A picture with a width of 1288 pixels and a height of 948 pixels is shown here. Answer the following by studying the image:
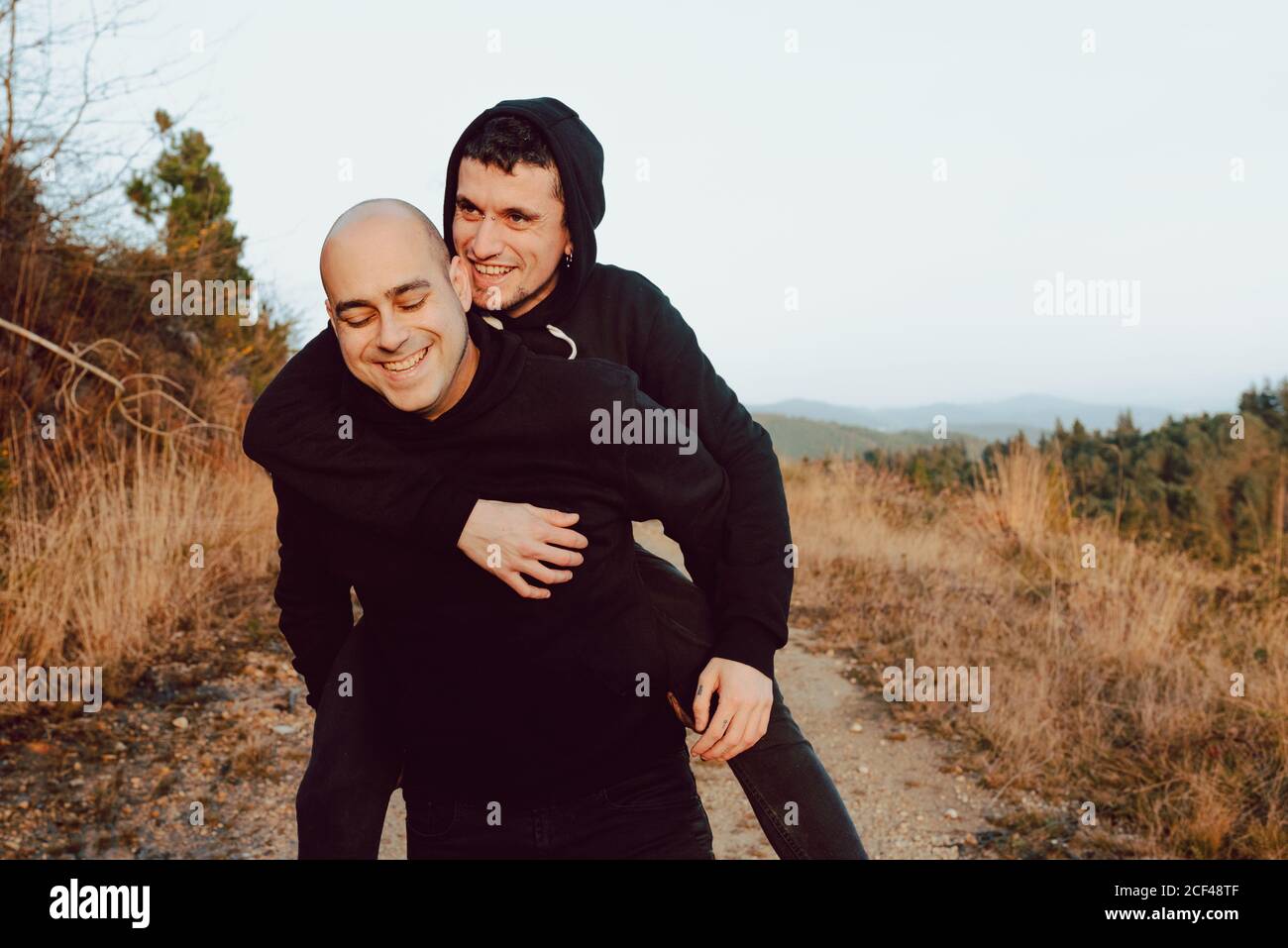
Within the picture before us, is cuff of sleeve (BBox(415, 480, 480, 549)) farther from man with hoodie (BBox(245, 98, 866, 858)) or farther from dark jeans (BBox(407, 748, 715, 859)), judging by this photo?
dark jeans (BBox(407, 748, 715, 859))

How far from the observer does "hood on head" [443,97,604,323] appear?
238 cm

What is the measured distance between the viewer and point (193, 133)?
1728 cm

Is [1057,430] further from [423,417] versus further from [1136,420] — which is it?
[423,417]

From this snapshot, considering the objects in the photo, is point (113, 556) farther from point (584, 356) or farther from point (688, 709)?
point (688, 709)

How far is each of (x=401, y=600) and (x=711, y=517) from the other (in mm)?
658

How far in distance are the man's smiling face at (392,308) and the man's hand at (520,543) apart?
0.78ft

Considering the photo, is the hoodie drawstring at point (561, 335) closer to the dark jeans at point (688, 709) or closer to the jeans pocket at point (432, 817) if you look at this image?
the dark jeans at point (688, 709)

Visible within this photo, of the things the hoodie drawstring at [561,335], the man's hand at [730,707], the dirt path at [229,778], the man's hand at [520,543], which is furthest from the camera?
the dirt path at [229,778]

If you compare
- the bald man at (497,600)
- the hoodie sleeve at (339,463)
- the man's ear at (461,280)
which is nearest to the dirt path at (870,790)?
the bald man at (497,600)

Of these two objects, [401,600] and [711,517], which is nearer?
[401,600]

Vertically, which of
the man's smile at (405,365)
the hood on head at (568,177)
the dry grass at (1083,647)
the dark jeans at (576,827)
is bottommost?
the dry grass at (1083,647)

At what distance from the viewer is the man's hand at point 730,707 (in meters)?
1.93
